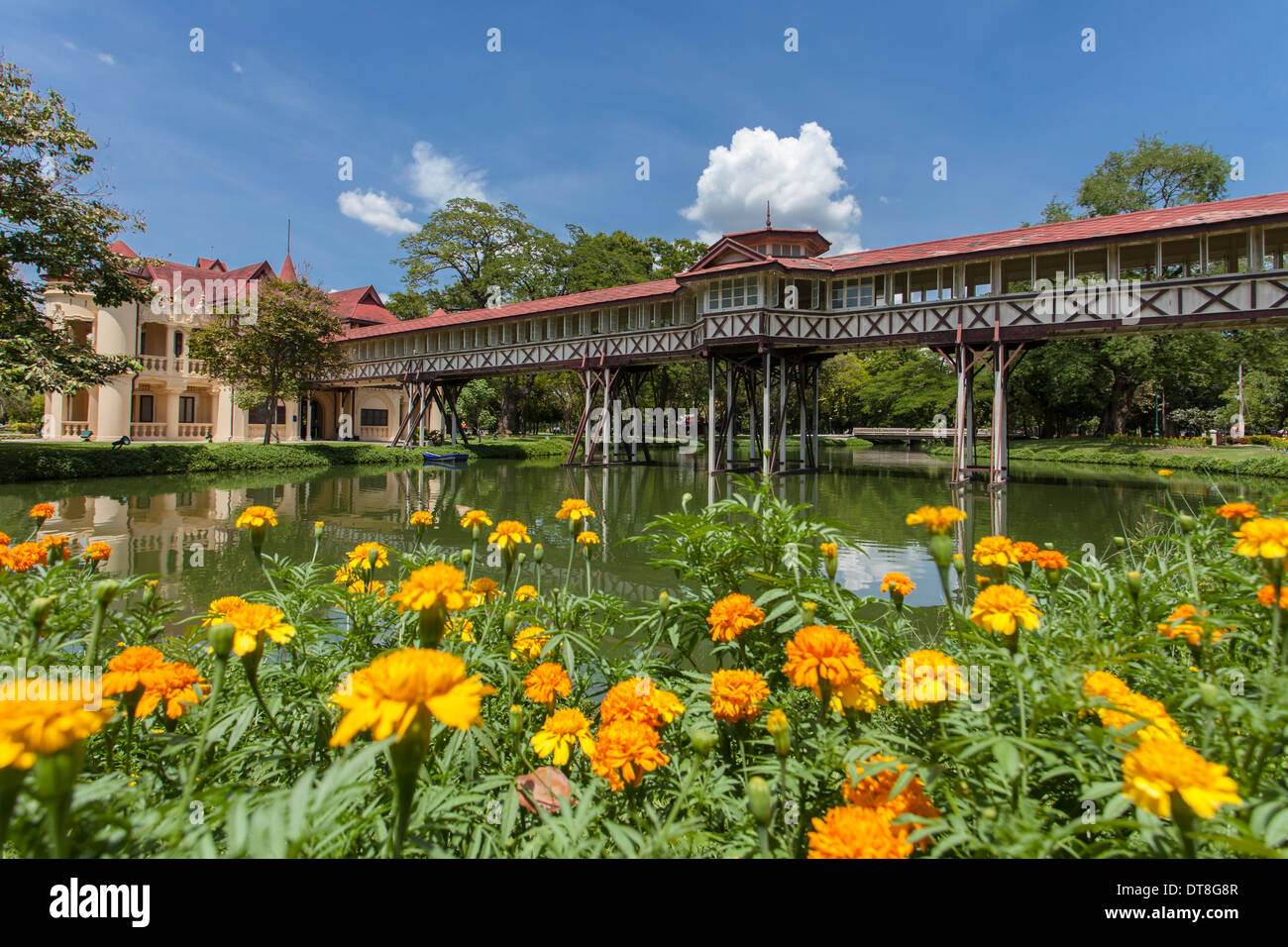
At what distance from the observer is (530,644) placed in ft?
6.19

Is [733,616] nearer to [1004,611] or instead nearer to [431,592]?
[1004,611]

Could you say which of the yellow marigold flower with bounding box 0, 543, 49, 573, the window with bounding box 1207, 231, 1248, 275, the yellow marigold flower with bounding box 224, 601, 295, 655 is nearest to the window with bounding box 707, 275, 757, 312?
the window with bounding box 1207, 231, 1248, 275

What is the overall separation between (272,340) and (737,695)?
27755mm

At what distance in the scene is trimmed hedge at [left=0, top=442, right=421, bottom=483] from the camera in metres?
16.0

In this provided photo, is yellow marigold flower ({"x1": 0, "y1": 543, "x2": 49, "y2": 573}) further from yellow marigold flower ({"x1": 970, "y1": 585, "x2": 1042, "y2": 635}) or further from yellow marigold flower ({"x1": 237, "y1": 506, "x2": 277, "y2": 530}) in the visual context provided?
yellow marigold flower ({"x1": 970, "y1": 585, "x2": 1042, "y2": 635})

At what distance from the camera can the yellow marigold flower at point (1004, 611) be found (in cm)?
131

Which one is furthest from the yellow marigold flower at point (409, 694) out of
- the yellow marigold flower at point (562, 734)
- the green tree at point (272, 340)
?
the green tree at point (272, 340)

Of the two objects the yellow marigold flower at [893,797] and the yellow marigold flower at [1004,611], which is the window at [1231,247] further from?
the yellow marigold flower at [893,797]

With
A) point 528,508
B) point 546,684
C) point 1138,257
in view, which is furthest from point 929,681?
point 1138,257

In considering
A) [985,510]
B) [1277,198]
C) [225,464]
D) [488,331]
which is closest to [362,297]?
[488,331]

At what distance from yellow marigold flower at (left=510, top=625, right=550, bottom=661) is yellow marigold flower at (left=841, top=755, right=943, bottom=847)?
1.03 metres

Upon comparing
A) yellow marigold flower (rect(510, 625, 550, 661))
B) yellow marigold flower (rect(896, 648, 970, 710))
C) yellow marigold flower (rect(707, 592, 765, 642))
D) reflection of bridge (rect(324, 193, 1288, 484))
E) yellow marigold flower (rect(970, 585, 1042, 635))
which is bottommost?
yellow marigold flower (rect(510, 625, 550, 661))
